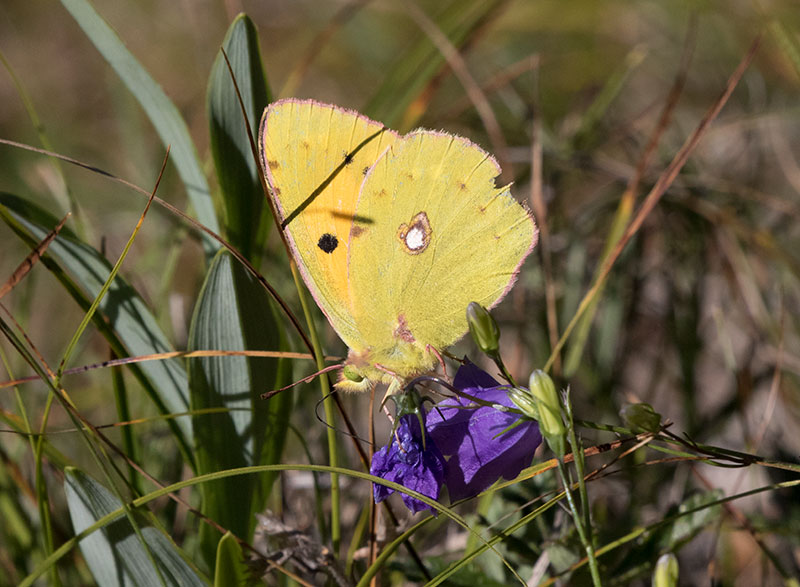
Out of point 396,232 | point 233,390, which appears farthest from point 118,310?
point 396,232

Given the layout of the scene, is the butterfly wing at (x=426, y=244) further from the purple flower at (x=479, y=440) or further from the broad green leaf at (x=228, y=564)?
the broad green leaf at (x=228, y=564)

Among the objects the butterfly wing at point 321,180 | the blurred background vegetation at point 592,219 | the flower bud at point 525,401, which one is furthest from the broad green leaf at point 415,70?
the flower bud at point 525,401

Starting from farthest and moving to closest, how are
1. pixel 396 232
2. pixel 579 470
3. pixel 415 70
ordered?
pixel 415 70 < pixel 396 232 < pixel 579 470

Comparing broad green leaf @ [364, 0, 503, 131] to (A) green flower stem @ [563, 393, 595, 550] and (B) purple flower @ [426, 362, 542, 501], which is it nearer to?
(B) purple flower @ [426, 362, 542, 501]


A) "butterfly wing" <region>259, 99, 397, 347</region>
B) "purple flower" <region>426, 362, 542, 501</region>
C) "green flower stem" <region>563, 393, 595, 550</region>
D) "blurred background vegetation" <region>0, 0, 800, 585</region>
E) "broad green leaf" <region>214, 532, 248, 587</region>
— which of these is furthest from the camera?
"blurred background vegetation" <region>0, 0, 800, 585</region>

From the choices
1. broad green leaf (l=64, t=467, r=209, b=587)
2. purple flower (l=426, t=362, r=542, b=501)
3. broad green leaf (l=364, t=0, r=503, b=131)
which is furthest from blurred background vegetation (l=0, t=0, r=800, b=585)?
broad green leaf (l=64, t=467, r=209, b=587)

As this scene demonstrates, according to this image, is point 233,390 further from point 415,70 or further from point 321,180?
point 415,70

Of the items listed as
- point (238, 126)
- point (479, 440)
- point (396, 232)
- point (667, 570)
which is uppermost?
point (238, 126)
